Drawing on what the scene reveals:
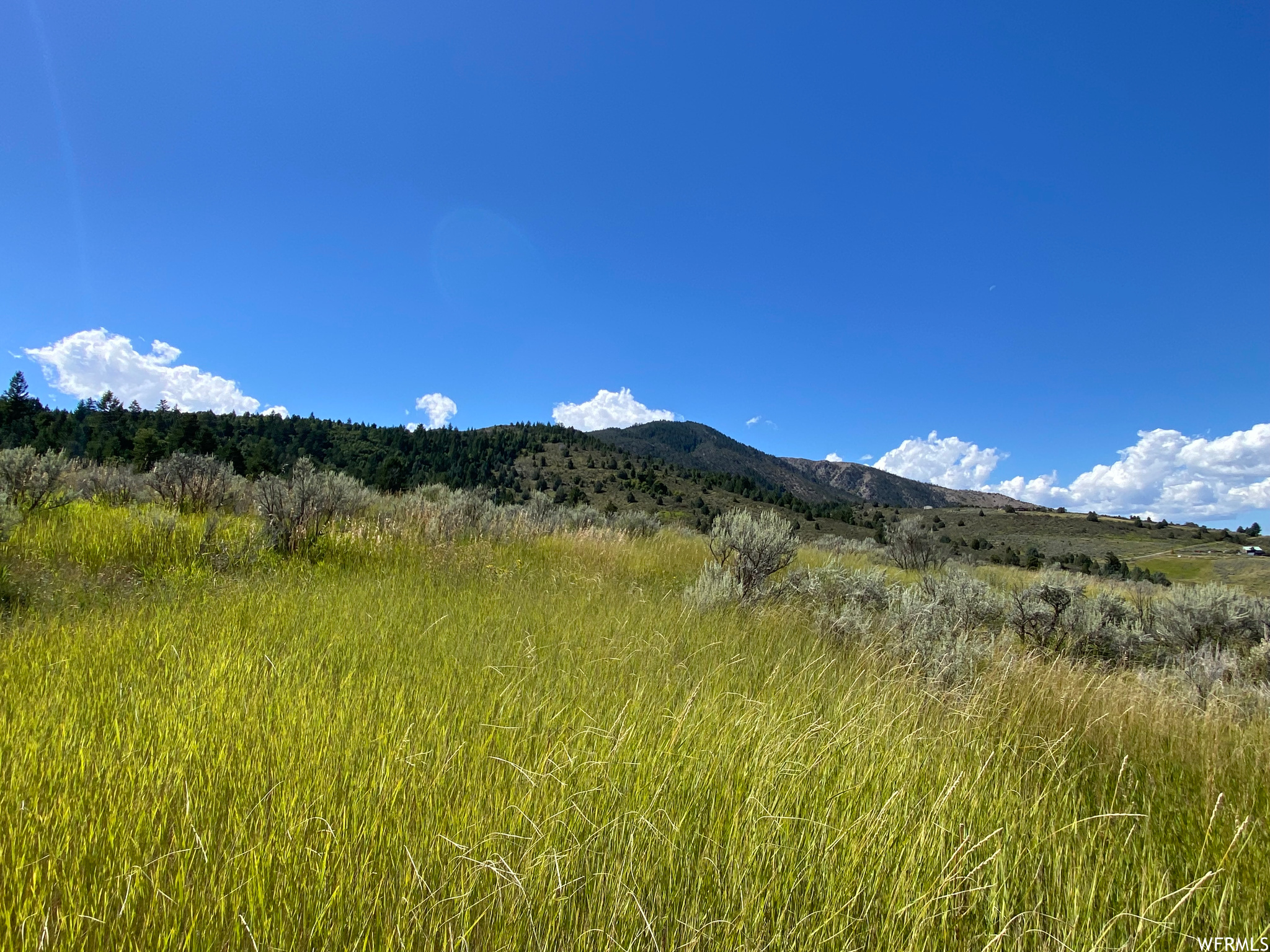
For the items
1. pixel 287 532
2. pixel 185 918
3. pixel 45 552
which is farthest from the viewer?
pixel 287 532

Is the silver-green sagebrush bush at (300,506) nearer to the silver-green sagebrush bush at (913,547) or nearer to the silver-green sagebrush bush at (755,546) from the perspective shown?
the silver-green sagebrush bush at (755,546)

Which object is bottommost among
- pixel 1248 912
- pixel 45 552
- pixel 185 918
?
pixel 1248 912

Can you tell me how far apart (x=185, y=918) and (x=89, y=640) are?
2.56m

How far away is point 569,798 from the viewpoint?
1553 mm

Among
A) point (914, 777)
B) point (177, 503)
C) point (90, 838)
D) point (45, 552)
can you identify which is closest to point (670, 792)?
point (914, 777)

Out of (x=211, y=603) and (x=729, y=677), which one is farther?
(x=211, y=603)

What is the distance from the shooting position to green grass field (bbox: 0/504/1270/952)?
3.95 feet

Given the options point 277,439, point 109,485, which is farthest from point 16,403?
point 109,485

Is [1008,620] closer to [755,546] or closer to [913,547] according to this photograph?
[755,546]

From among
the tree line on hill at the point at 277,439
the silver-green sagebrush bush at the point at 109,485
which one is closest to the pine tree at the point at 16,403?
the tree line on hill at the point at 277,439

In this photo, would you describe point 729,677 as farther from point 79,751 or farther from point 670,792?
point 79,751

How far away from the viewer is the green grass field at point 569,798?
1205 mm

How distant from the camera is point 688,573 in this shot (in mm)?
7270

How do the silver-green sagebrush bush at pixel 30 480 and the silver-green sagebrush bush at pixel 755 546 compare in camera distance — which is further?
the silver-green sagebrush bush at pixel 755 546
